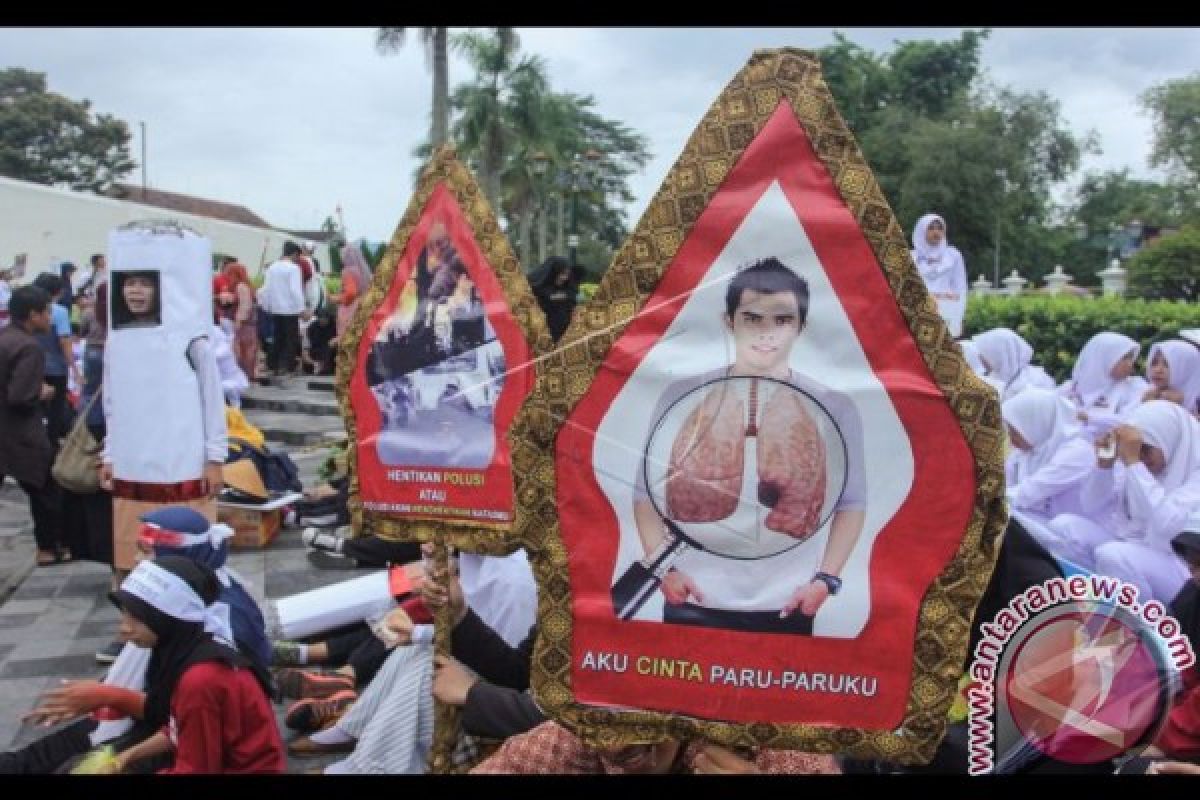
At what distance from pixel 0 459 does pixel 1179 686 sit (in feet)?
21.0

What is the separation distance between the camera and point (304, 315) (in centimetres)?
1482

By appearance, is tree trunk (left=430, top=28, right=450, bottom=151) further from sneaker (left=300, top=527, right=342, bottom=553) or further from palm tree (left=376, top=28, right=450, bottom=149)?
sneaker (left=300, top=527, right=342, bottom=553)

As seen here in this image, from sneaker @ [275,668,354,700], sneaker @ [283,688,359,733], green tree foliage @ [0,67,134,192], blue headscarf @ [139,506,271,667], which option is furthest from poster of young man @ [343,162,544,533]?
green tree foliage @ [0,67,134,192]

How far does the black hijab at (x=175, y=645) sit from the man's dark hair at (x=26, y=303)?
393cm

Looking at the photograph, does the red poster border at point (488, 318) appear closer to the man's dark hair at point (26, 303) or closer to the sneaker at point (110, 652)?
the sneaker at point (110, 652)

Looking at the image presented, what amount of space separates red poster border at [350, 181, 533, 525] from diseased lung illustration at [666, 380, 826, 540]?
1.33 m

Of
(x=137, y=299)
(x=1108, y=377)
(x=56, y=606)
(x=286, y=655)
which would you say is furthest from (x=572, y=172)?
(x=286, y=655)

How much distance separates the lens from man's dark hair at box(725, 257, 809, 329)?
1769mm

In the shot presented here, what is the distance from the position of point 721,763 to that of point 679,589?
30cm

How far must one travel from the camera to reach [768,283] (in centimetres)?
178

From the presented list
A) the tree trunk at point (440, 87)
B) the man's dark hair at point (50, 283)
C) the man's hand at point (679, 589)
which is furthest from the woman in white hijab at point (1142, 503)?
the tree trunk at point (440, 87)

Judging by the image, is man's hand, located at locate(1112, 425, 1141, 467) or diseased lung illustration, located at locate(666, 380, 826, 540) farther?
man's hand, located at locate(1112, 425, 1141, 467)
